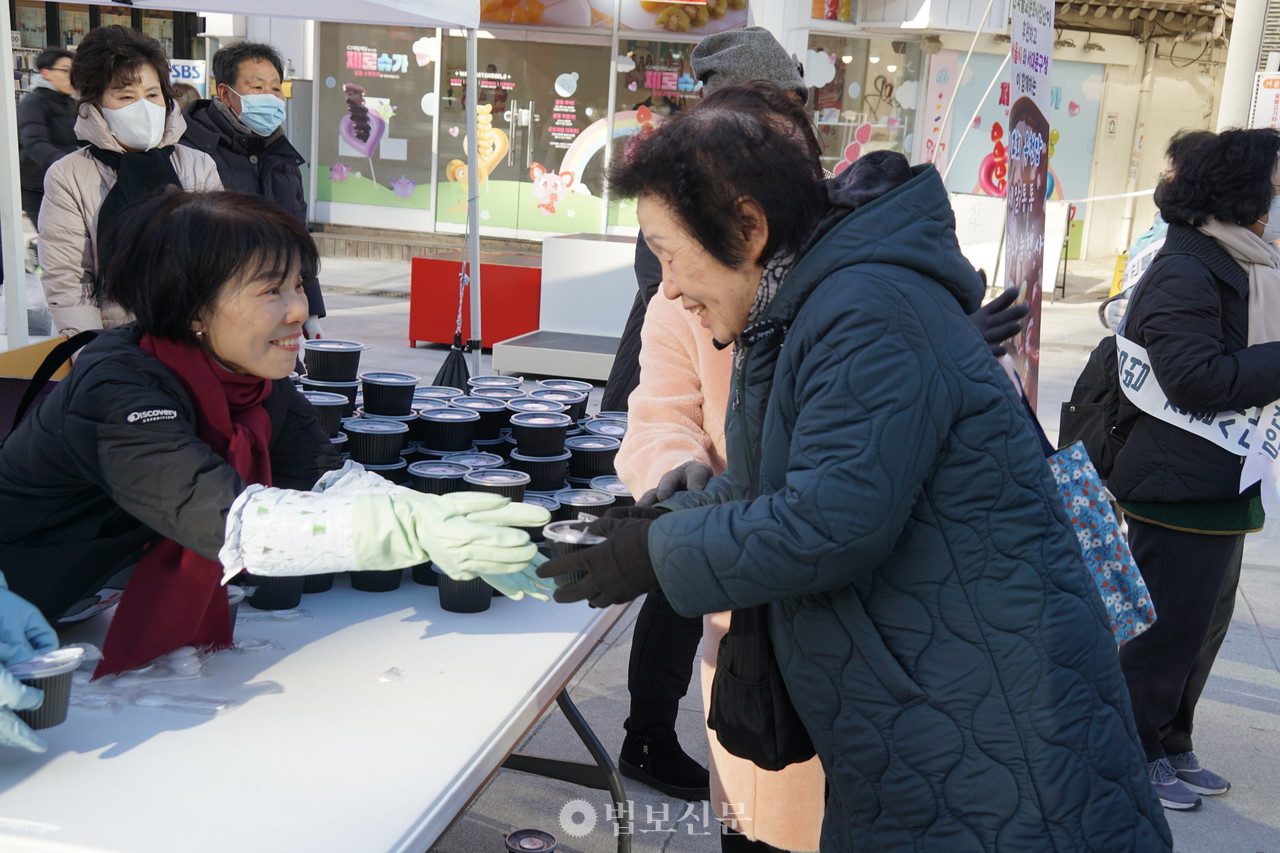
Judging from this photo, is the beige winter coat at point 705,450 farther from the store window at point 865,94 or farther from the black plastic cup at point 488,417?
the store window at point 865,94

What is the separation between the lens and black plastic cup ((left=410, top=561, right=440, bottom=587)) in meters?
2.10

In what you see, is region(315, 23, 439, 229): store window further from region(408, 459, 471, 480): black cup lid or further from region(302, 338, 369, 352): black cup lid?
region(408, 459, 471, 480): black cup lid

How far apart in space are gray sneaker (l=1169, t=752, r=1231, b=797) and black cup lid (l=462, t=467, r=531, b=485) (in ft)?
7.08

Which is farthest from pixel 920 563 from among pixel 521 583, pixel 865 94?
pixel 865 94

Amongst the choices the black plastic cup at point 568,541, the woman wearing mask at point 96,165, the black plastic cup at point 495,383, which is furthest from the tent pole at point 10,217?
the black plastic cup at point 568,541

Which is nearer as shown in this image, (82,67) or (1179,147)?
(1179,147)

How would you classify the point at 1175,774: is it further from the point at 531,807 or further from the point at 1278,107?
the point at 1278,107

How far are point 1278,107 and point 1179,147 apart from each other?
216 inches

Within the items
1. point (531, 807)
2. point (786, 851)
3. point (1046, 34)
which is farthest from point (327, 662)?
point (1046, 34)

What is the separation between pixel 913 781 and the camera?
133cm

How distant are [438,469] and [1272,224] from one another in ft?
7.44

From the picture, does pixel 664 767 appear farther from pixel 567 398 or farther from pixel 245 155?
pixel 245 155

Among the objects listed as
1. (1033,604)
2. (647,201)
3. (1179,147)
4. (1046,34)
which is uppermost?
(1046,34)

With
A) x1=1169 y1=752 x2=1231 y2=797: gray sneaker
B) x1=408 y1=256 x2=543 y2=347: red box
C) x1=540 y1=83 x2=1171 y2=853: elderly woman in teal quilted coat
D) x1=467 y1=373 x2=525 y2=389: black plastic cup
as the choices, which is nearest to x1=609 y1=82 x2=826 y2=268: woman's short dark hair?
x1=540 y1=83 x2=1171 y2=853: elderly woman in teal quilted coat
